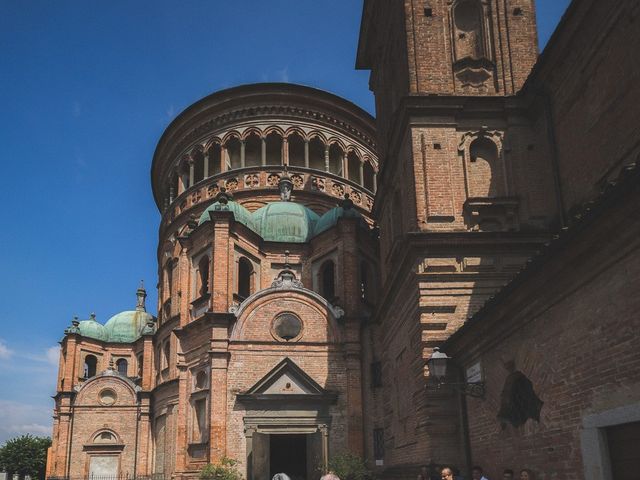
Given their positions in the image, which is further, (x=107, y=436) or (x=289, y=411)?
(x=107, y=436)

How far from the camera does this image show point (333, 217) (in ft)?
99.9

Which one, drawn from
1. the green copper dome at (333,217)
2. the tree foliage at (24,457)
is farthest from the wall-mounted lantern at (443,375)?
the tree foliage at (24,457)

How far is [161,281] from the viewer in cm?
3897

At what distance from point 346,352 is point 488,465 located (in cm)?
1296

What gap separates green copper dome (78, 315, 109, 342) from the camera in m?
47.3

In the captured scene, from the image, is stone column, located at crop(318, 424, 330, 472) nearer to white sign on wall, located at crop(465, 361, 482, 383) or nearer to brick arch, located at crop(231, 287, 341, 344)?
brick arch, located at crop(231, 287, 341, 344)

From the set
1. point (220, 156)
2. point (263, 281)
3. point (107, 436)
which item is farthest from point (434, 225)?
point (107, 436)

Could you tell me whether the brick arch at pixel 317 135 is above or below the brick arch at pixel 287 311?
above

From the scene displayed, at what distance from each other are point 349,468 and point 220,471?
14.0ft

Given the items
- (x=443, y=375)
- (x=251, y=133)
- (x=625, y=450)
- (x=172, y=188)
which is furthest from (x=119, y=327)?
(x=625, y=450)

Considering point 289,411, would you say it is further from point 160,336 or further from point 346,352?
point 160,336

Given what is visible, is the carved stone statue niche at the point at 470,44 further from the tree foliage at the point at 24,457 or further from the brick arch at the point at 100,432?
the tree foliage at the point at 24,457

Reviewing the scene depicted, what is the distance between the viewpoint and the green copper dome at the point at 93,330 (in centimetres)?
4728

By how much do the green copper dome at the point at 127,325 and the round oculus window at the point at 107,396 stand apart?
848cm
